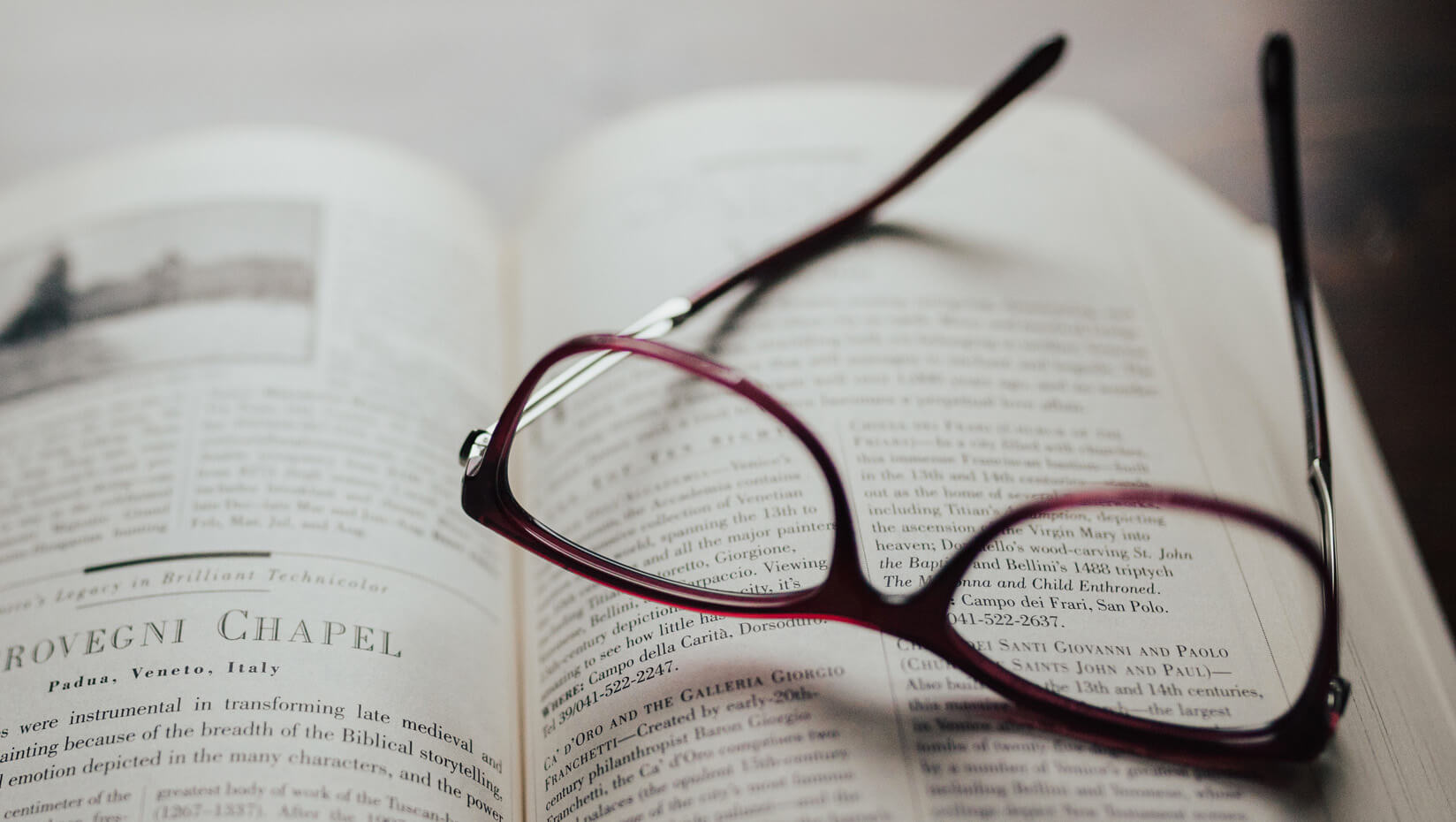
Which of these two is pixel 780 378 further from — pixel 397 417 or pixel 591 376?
pixel 397 417

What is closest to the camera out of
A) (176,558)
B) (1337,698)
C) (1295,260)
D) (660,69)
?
(1337,698)

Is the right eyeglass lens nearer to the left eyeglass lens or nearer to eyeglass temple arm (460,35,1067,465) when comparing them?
the left eyeglass lens

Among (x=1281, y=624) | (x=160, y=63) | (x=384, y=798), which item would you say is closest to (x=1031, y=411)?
(x=1281, y=624)

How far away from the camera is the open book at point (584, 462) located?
0.49 meters

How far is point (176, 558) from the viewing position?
1.87 feet

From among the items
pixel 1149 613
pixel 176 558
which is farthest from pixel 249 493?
pixel 1149 613

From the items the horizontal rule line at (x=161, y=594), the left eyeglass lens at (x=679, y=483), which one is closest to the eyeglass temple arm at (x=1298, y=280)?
the left eyeglass lens at (x=679, y=483)

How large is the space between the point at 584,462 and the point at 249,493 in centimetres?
19

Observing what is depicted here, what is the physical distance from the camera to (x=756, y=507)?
0.58 metres

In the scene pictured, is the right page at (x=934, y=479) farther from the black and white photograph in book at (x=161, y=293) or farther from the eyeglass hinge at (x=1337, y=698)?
the black and white photograph in book at (x=161, y=293)

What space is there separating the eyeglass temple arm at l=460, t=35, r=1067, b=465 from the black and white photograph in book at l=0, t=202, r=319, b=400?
0.18m

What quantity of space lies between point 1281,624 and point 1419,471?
272 millimetres

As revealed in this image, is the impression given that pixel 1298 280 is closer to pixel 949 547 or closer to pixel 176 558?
pixel 949 547

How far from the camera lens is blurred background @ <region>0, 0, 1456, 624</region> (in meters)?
0.91
